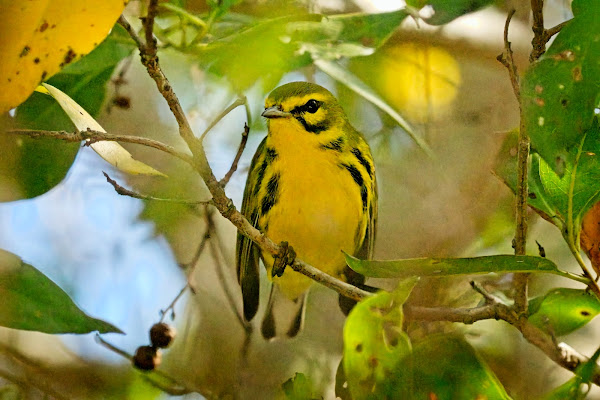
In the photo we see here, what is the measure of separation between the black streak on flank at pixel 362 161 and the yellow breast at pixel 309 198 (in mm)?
85

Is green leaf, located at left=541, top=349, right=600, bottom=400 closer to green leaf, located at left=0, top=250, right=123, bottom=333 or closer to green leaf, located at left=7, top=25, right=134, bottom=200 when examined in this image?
green leaf, located at left=0, top=250, right=123, bottom=333

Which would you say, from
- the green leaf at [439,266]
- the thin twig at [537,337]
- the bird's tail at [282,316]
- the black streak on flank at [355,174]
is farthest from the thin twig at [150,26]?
the bird's tail at [282,316]

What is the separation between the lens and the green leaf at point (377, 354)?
1080 mm

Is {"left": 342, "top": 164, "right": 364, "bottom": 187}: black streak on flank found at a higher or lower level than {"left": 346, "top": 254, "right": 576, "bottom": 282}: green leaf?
higher

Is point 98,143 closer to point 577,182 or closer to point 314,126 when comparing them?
point 577,182

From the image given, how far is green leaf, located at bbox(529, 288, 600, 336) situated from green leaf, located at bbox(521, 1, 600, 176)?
336mm

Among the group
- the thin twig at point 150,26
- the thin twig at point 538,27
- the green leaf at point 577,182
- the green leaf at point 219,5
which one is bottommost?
the green leaf at point 577,182

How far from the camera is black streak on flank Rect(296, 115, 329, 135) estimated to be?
85.0 inches

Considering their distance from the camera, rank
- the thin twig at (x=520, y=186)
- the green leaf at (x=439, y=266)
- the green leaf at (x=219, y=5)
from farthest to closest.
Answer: the green leaf at (x=219, y=5) < the thin twig at (x=520, y=186) < the green leaf at (x=439, y=266)

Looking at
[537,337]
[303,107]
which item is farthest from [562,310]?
[303,107]

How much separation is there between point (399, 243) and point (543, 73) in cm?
191

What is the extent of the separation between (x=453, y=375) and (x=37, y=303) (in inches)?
26.7

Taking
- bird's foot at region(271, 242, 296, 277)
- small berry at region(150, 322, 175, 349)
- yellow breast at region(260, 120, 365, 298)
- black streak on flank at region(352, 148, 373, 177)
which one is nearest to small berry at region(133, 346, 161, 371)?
small berry at region(150, 322, 175, 349)

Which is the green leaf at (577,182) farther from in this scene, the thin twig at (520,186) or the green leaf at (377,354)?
the green leaf at (377,354)
